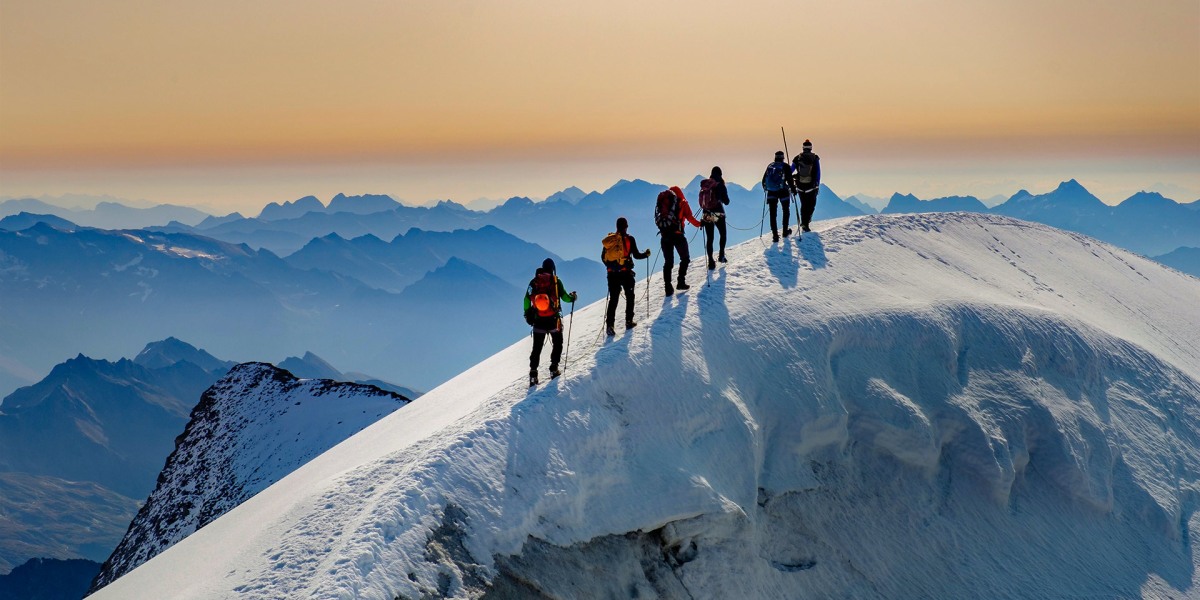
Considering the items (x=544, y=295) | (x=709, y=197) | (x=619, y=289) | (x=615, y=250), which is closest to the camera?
(x=544, y=295)

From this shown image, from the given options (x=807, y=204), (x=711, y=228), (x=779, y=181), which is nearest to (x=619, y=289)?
(x=711, y=228)

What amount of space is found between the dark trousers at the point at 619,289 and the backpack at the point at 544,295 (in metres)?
2.40

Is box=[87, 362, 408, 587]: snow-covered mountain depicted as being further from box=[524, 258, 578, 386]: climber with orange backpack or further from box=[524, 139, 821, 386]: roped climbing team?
box=[524, 258, 578, 386]: climber with orange backpack

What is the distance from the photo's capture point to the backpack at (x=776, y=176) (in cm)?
3106

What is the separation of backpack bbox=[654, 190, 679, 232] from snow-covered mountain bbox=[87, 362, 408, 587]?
3102 centimetres

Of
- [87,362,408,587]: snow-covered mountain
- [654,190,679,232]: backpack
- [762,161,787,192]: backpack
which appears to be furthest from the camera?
[87,362,408,587]: snow-covered mountain

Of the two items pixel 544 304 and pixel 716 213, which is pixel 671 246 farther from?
pixel 544 304

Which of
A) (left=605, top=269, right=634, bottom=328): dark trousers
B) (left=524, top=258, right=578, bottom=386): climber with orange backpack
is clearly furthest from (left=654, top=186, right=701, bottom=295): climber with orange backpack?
(left=524, top=258, right=578, bottom=386): climber with orange backpack

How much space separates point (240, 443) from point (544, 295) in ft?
131

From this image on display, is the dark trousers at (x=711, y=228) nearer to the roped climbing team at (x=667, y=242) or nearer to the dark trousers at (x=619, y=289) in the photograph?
the roped climbing team at (x=667, y=242)

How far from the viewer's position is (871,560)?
24.5 metres

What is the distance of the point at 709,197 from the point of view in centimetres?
2859

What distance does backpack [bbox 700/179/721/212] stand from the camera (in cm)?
2844

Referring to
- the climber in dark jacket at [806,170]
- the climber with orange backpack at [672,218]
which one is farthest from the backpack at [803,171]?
the climber with orange backpack at [672,218]
